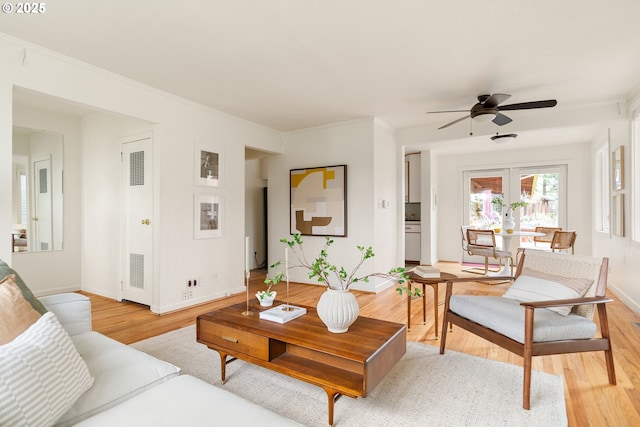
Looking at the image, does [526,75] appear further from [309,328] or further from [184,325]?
[184,325]

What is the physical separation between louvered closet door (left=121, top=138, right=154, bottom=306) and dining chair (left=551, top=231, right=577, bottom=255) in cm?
624

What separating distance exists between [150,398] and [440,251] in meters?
7.53

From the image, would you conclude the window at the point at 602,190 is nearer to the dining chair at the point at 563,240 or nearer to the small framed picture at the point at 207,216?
the dining chair at the point at 563,240

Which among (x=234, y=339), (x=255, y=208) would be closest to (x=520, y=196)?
(x=255, y=208)

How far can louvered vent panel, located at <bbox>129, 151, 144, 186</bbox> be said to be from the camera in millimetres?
3951

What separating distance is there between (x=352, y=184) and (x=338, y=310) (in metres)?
3.21

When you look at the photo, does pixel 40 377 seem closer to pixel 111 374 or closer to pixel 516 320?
pixel 111 374

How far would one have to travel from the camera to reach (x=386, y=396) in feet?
6.54

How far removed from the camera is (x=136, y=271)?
4.05 meters

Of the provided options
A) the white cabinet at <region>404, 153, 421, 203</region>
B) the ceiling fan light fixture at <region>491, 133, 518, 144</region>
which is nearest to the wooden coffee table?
the ceiling fan light fixture at <region>491, 133, 518, 144</region>

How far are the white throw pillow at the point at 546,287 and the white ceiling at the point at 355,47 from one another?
184cm

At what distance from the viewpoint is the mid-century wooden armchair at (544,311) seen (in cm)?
188

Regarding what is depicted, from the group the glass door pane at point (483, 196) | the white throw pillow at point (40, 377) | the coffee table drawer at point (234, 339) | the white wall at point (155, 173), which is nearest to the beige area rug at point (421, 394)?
the coffee table drawer at point (234, 339)

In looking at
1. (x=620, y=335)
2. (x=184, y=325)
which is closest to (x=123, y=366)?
(x=184, y=325)
